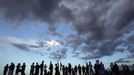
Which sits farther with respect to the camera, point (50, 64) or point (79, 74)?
point (79, 74)

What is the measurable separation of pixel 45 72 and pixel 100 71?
65.6 ft

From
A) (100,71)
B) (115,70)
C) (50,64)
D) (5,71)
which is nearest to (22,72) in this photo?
(5,71)

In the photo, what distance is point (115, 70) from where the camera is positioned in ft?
91.7

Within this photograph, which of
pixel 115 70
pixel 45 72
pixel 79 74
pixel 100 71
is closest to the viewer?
pixel 100 71

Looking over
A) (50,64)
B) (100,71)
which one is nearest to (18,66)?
(50,64)

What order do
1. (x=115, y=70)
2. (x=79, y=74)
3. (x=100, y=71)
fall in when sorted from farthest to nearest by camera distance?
(x=79, y=74) → (x=115, y=70) → (x=100, y=71)

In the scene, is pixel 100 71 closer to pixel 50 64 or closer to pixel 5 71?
pixel 50 64

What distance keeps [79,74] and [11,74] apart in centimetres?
1426

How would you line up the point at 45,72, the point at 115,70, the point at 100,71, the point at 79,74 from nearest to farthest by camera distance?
1. the point at 100,71
2. the point at 115,70
3. the point at 45,72
4. the point at 79,74

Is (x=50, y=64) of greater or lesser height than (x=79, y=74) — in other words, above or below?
above

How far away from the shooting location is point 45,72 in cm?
3030

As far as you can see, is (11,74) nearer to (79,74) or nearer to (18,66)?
(18,66)

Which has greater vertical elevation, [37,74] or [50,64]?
[50,64]

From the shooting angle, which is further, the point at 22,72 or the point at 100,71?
the point at 22,72
